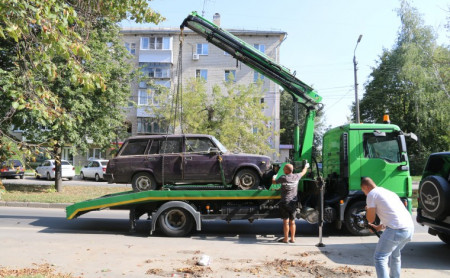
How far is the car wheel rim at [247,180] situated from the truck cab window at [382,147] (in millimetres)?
2829

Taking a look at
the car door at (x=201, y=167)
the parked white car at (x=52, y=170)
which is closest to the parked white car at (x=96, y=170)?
the parked white car at (x=52, y=170)

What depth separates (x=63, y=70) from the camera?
1402 centimetres

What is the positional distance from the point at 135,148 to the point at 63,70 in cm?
660

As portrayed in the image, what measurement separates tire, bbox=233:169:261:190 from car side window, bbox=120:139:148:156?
8.52ft

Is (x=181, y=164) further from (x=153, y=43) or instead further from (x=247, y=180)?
(x=153, y=43)

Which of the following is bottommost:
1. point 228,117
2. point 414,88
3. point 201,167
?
point 201,167

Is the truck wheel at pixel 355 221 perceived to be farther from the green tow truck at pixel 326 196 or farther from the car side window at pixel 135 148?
the car side window at pixel 135 148

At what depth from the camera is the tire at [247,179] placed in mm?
9203

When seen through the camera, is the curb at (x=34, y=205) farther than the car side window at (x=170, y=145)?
Yes

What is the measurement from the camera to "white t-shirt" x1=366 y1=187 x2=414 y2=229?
4578 mm

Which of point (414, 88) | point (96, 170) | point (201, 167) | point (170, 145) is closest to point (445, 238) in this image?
point (201, 167)

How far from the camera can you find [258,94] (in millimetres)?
29562

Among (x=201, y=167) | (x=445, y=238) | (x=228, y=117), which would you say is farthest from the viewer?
(x=228, y=117)

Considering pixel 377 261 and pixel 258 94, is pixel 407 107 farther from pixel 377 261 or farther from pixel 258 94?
pixel 377 261
